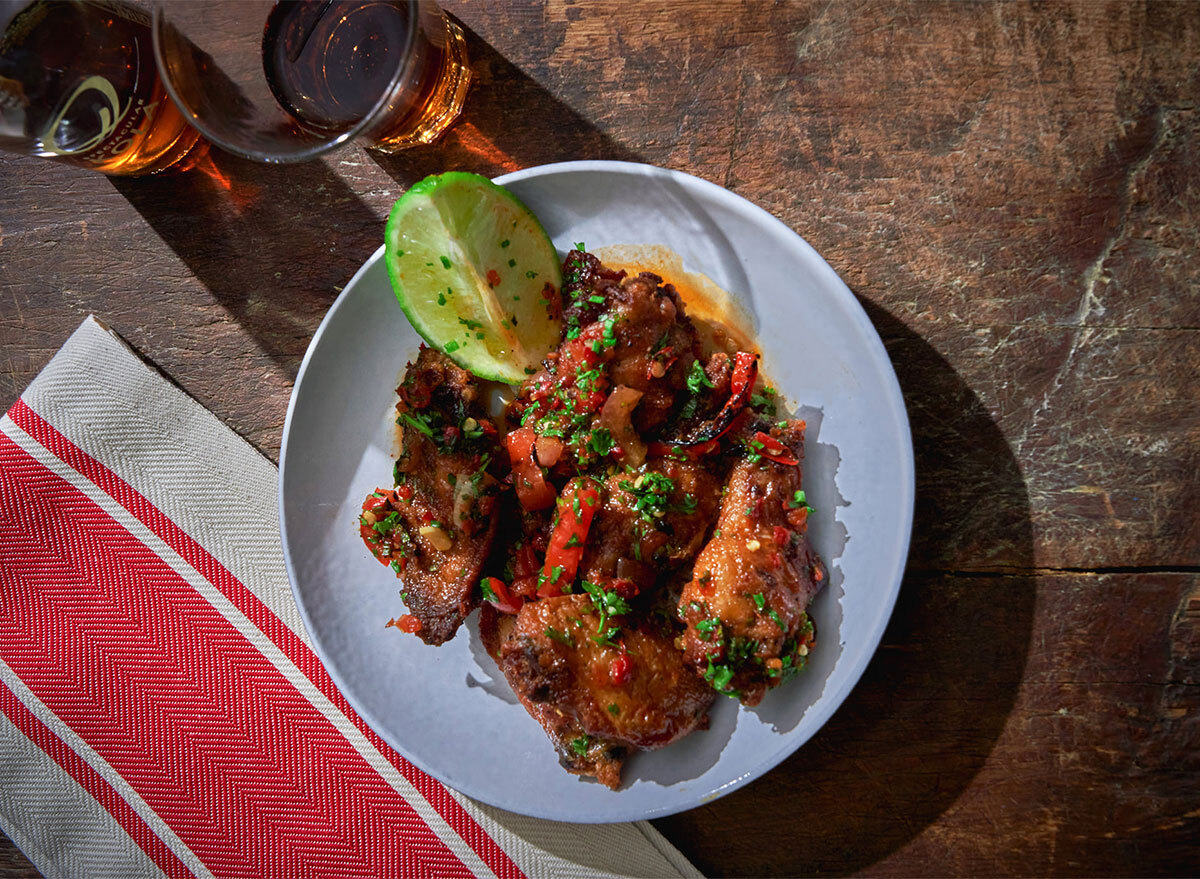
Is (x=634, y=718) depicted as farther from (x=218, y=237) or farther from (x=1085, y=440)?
(x=218, y=237)

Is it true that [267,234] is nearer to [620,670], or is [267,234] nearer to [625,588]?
[625,588]

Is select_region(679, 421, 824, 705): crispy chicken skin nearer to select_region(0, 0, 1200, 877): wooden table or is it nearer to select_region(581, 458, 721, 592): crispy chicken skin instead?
select_region(581, 458, 721, 592): crispy chicken skin

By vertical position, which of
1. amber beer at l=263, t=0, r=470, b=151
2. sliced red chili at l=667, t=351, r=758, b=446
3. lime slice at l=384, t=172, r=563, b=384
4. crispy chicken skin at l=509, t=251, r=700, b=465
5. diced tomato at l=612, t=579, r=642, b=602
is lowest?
diced tomato at l=612, t=579, r=642, b=602

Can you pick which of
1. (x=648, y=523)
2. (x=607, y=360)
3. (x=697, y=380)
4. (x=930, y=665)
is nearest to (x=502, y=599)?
(x=648, y=523)

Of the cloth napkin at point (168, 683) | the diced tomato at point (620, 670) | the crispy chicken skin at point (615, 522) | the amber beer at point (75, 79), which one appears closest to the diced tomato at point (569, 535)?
the crispy chicken skin at point (615, 522)

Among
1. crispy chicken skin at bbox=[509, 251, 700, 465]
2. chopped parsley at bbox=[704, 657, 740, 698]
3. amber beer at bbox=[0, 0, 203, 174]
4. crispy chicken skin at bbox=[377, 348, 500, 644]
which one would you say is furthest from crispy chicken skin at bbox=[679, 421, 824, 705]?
amber beer at bbox=[0, 0, 203, 174]

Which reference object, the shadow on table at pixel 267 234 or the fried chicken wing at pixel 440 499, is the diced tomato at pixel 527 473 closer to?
the fried chicken wing at pixel 440 499

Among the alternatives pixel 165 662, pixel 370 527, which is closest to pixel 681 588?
pixel 370 527
